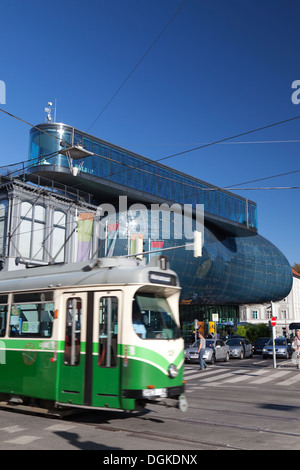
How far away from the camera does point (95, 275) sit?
30.2ft

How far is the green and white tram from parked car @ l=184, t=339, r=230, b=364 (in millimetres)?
17740

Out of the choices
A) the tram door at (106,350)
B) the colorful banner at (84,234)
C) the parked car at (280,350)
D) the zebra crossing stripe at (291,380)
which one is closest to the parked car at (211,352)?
the parked car at (280,350)

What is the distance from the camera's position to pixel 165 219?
5247 centimetres

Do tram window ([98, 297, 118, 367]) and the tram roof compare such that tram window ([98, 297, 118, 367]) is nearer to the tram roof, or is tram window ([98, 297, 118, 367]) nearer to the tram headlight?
the tram roof

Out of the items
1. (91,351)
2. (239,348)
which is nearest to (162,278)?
(91,351)

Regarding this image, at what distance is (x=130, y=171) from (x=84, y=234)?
14.3 m

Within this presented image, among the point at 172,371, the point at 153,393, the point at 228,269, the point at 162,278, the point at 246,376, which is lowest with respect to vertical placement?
the point at 246,376

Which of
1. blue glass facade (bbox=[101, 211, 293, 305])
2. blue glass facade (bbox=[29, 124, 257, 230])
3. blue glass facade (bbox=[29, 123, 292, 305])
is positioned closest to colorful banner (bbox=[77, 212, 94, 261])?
blue glass facade (bbox=[29, 123, 292, 305])

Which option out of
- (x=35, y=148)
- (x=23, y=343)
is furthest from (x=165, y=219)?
(x=23, y=343)

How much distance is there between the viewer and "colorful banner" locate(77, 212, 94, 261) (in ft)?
117

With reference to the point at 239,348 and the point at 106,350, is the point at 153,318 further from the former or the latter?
the point at 239,348
